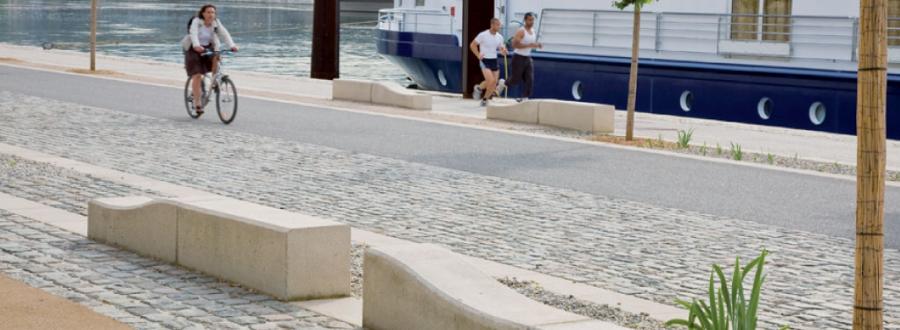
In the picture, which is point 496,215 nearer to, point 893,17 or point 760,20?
point 893,17

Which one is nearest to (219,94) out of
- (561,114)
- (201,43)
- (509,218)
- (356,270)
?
(201,43)

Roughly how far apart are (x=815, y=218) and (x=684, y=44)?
648 inches

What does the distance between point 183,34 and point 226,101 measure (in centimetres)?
6144

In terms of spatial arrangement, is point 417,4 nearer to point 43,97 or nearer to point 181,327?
point 43,97

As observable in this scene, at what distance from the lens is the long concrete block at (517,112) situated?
2212 cm

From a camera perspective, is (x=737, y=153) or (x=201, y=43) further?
(x=201, y=43)

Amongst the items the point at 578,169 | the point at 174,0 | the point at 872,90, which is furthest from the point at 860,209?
the point at 174,0

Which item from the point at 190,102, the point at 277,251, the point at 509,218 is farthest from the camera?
the point at 190,102

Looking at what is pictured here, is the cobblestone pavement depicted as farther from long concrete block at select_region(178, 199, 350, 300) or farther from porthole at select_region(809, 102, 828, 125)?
porthole at select_region(809, 102, 828, 125)

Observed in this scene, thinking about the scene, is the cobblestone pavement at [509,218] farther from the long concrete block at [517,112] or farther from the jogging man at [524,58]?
the jogging man at [524,58]

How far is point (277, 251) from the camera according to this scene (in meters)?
7.97

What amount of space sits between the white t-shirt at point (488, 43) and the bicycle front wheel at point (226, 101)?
247 inches

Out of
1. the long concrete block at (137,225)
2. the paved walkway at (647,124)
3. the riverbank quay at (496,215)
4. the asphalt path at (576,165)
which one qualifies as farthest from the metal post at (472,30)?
the long concrete block at (137,225)

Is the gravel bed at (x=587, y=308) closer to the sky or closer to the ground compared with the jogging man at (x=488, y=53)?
closer to the ground
